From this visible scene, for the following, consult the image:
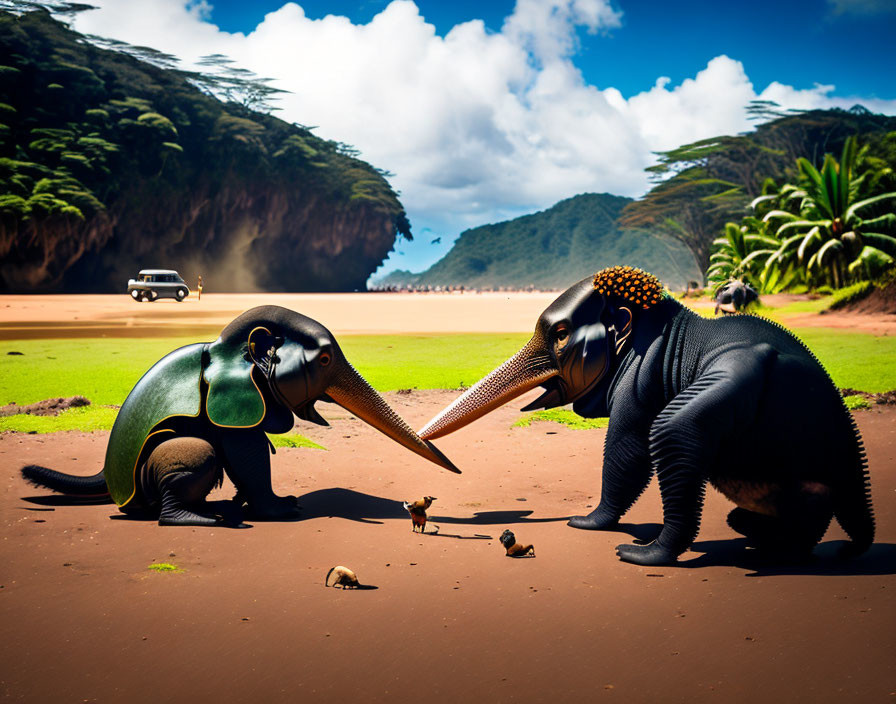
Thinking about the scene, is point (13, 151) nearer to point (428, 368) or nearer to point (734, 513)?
point (428, 368)

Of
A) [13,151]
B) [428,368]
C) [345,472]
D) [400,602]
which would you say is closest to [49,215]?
[13,151]

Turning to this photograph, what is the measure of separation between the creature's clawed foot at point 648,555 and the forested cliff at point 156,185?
165 ft

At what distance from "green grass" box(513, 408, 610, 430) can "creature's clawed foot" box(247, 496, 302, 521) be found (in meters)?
4.41

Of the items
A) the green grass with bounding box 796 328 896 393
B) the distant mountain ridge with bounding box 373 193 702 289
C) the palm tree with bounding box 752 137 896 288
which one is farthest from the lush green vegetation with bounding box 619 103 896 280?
the distant mountain ridge with bounding box 373 193 702 289

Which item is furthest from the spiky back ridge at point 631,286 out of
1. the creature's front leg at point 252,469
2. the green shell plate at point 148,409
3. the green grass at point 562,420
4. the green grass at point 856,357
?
the green grass at point 856,357

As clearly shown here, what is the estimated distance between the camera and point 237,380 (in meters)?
5.01

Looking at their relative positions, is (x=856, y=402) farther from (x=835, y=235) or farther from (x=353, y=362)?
(x=835, y=235)

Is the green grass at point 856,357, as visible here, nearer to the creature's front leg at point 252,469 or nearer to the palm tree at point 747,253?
the creature's front leg at point 252,469

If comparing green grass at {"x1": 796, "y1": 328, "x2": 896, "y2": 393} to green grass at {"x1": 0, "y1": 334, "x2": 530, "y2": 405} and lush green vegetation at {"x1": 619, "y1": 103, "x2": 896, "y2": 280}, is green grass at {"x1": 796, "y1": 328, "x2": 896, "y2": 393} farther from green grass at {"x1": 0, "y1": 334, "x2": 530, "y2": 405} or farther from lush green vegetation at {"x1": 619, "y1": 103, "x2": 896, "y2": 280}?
lush green vegetation at {"x1": 619, "y1": 103, "x2": 896, "y2": 280}

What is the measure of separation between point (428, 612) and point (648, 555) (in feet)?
4.23

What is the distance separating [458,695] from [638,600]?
1.21 meters

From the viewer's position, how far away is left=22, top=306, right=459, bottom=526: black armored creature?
495cm

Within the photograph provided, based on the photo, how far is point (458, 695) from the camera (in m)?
2.79

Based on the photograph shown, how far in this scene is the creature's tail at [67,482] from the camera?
544 centimetres
